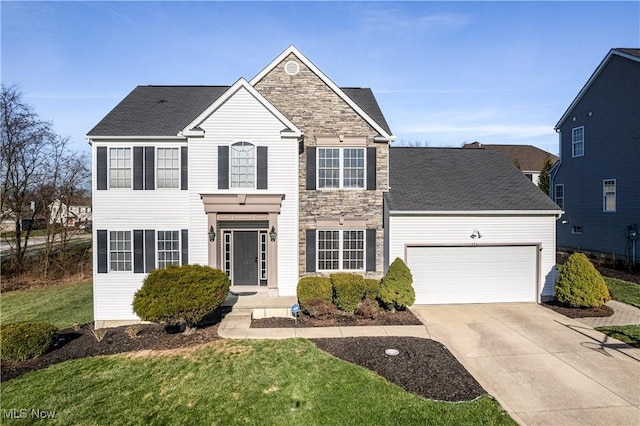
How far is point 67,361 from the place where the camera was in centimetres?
884

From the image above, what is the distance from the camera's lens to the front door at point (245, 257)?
1341 cm

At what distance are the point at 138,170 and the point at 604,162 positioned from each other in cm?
2470

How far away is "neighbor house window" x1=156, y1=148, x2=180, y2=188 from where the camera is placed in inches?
502

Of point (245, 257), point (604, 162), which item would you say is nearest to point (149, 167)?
point (245, 257)

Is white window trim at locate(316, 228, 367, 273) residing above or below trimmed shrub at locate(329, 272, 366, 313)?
above

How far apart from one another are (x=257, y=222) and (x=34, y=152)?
18.6 m

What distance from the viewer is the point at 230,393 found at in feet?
23.4

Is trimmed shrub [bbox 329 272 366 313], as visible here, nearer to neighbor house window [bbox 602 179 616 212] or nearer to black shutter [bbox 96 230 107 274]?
black shutter [bbox 96 230 107 274]

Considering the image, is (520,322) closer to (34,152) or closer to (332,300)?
(332,300)

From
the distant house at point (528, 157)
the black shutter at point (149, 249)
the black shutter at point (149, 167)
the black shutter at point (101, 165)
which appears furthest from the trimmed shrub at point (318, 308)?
the distant house at point (528, 157)

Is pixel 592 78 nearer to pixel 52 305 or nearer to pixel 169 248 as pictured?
pixel 169 248

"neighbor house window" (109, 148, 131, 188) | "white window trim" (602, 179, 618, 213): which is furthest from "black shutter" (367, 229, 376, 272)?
"white window trim" (602, 179, 618, 213)

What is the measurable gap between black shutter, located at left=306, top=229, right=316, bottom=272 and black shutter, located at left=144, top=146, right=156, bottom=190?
6.02m

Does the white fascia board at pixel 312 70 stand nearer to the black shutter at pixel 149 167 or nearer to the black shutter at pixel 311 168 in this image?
the black shutter at pixel 311 168
